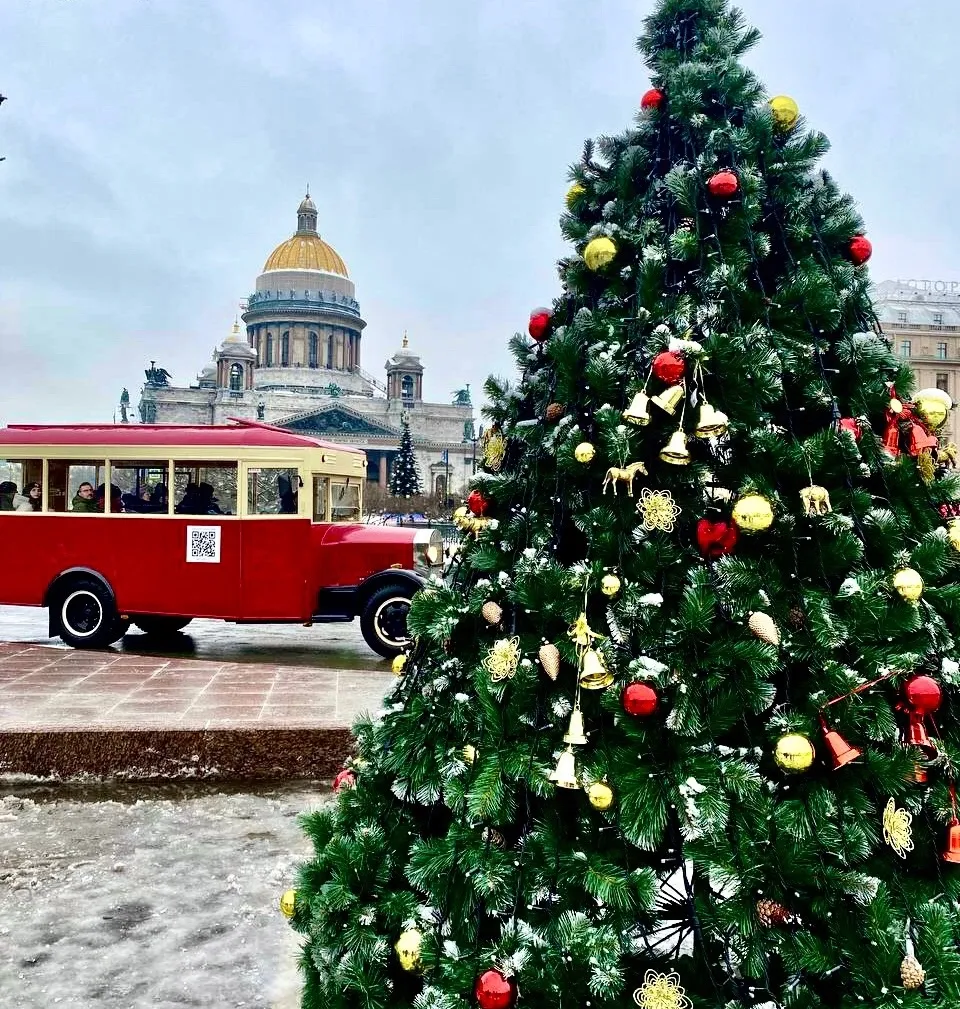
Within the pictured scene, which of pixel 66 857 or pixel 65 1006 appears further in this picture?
pixel 66 857

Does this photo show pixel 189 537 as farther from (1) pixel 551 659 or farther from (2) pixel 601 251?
(1) pixel 551 659

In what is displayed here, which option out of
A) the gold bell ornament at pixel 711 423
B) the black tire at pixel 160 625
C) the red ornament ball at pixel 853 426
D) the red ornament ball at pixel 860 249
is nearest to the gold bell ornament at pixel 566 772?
the gold bell ornament at pixel 711 423

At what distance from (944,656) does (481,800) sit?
107 centimetres

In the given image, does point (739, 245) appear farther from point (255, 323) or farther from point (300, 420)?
point (255, 323)

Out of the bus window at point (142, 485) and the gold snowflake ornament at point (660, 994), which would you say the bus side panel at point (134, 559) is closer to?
the bus window at point (142, 485)

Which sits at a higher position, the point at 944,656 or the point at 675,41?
the point at 675,41

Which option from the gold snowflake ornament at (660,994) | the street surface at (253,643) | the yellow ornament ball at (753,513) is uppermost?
the yellow ornament ball at (753,513)

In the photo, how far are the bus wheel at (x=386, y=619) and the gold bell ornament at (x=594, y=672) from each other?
761 centimetres

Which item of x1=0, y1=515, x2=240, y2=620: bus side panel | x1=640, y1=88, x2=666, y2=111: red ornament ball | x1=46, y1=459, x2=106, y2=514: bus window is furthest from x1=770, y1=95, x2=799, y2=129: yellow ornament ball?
x1=46, y1=459, x2=106, y2=514: bus window

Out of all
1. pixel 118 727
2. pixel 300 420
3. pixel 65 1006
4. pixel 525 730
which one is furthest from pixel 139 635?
pixel 300 420

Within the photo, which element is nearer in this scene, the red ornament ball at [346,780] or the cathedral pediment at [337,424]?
the red ornament ball at [346,780]

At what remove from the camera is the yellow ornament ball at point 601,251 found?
218 centimetres

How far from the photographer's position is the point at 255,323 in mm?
87625

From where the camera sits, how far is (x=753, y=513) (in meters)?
1.83
